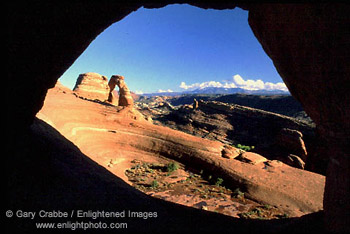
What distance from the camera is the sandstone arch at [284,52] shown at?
3.77 meters

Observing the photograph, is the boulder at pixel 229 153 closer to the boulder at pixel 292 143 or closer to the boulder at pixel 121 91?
the boulder at pixel 292 143

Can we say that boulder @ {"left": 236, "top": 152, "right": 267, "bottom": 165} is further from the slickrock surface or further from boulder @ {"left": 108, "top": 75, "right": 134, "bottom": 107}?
boulder @ {"left": 108, "top": 75, "right": 134, "bottom": 107}

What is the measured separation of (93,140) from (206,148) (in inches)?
451

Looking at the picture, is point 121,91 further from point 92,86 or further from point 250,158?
point 250,158

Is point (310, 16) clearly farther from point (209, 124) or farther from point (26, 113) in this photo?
point (209, 124)

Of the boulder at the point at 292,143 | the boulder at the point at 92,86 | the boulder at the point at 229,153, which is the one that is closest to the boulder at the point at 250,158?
the boulder at the point at 229,153

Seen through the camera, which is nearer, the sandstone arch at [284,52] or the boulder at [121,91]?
the sandstone arch at [284,52]

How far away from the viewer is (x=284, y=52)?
523cm

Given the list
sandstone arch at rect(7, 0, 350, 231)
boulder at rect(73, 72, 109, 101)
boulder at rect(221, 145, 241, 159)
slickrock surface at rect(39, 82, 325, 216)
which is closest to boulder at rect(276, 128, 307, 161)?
slickrock surface at rect(39, 82, 325, 216)

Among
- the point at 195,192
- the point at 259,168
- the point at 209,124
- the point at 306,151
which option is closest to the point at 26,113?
the point at 195,192

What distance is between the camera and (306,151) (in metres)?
24.8

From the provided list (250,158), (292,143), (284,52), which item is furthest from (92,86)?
(292,143)

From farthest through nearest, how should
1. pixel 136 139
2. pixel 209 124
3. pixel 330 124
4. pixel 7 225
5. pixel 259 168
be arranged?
pixel 209 124, pixel 136 139, pixel 259 168, pixel 330 124, pixel 7 225

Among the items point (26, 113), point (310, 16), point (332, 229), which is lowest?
point (332, 229)
